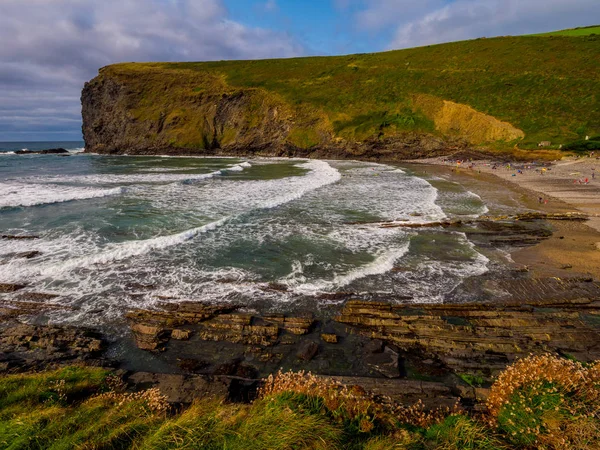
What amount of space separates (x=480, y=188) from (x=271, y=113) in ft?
181

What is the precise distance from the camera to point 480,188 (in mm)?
30516

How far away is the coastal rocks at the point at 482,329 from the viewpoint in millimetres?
7754

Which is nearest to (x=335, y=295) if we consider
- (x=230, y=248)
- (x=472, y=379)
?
(x=472, y=379)

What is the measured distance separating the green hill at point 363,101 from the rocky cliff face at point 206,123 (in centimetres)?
27

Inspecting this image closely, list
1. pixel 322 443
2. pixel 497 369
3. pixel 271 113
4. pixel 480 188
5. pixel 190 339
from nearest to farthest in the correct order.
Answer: pixel 322 443
pixel 497 369
pixel 190 339
pixel 480 188
pixel 271 113

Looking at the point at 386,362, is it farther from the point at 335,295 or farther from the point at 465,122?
the point at 465,122

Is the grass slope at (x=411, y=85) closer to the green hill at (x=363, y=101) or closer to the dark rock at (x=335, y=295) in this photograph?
the green hill at (x=363, y=101)

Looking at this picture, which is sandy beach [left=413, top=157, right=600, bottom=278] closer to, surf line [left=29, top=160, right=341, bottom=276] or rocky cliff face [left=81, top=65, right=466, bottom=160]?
surf line [left=29, top=160, right=341, bottom=276]

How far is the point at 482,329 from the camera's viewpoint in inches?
340

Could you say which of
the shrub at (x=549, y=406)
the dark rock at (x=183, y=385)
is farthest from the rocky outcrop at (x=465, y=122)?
the dark rock at (x=183, y=385)

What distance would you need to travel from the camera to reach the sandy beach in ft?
43.1

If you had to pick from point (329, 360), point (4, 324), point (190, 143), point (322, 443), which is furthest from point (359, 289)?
point (190, 143)

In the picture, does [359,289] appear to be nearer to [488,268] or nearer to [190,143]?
[488,268]

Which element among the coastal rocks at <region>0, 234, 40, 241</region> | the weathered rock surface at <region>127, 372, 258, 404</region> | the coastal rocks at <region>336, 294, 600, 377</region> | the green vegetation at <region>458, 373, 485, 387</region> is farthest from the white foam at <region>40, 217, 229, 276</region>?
the green vegetation at <region>458, 373, 485, 387</region>
